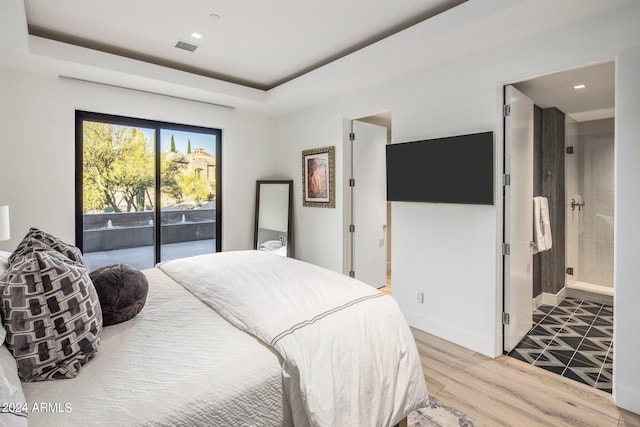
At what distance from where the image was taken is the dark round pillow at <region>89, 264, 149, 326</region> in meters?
1.59

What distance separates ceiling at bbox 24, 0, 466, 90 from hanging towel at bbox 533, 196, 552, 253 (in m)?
2.29

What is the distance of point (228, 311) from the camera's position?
1683 mm

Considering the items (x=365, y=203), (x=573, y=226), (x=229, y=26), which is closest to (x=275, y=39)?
(x=229, y=26)

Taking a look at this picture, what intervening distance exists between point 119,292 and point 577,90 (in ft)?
13.9

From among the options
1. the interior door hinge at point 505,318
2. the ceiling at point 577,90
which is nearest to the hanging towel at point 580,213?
the ceiling at point 577,90

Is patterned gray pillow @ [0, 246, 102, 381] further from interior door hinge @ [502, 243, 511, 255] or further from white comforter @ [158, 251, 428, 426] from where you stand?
interior door hinge @ [502, 243, 511, 255]

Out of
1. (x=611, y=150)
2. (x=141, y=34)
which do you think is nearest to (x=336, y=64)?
(x=141, y=34)

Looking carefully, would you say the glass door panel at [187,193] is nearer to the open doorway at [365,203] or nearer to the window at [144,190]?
the window at [144,190]

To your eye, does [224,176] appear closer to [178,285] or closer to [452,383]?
[178,285]

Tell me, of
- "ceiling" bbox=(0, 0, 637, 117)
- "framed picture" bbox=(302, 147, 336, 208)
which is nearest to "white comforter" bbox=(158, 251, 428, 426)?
"ceiling" bbox=(0, 0, 637, 117)

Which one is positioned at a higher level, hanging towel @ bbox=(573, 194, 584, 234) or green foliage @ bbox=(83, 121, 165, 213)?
green foliage @ bbox=(83, 121, 165, 213)

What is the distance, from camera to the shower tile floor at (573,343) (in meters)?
2.56

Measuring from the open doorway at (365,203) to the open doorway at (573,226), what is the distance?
1762 mm

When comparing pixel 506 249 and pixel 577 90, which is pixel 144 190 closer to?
pixel 506 249
